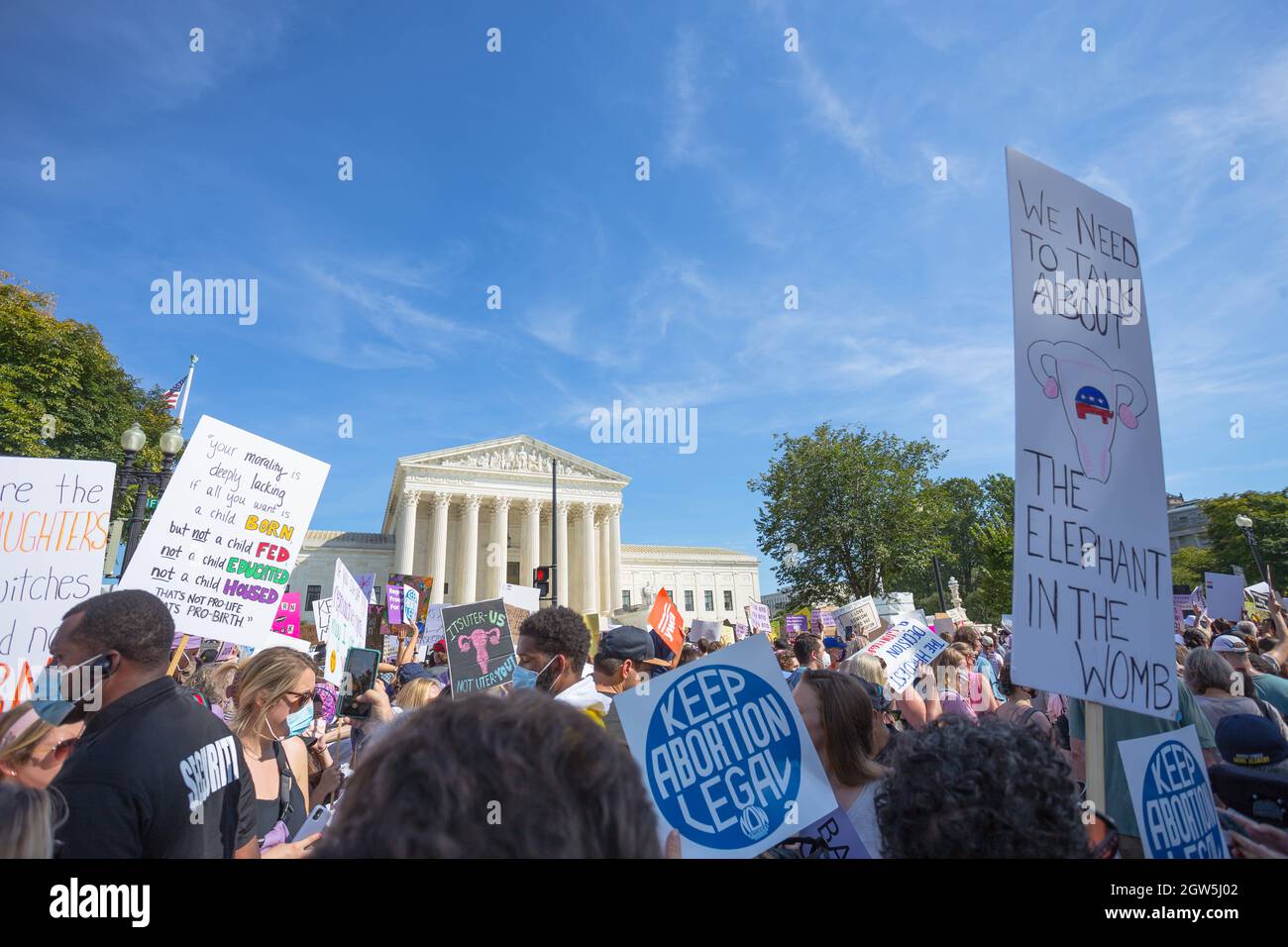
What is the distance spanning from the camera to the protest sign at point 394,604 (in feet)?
40.9

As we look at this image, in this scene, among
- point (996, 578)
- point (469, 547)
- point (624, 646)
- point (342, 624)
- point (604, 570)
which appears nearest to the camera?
point (624, 646)

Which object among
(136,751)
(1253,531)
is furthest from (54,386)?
(1253,531)

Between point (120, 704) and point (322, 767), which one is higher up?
point (120, 704)

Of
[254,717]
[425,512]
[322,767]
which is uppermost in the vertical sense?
[425,512]

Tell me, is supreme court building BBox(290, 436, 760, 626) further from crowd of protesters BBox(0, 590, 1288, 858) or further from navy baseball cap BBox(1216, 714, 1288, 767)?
navy baseball cap BBox(1216, 714, 1288, 767)

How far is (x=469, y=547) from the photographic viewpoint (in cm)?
6116

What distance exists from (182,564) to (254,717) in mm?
1757

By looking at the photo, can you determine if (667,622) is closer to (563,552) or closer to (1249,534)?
(1249,534)

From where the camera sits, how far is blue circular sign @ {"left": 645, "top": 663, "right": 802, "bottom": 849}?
2283 millimetres

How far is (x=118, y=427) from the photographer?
1267 inches

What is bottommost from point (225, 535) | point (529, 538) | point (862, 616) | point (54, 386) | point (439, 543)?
point (862, 616)

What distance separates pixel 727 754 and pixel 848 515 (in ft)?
130
